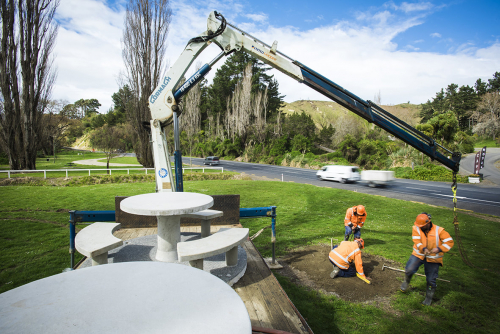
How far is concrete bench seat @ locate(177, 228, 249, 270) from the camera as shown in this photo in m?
3.12

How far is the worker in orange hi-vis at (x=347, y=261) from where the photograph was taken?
14.8 ft

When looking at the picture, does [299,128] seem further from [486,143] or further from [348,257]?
[348,257]

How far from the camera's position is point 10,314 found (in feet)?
5.09

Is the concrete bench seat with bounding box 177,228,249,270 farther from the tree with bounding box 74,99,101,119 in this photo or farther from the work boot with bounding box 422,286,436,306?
the tree with bounding box 74,99,101,119

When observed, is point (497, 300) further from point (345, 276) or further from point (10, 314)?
point (10, 314)

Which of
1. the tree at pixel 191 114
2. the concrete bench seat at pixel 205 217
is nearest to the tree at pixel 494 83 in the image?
the tree at pixel 191 114

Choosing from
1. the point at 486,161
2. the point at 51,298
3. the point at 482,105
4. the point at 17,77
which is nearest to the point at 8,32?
the point at 17,77

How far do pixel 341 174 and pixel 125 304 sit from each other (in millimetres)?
19084

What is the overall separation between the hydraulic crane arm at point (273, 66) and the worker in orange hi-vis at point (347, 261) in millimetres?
2607

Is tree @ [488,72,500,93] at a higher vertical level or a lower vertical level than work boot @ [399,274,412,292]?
higher

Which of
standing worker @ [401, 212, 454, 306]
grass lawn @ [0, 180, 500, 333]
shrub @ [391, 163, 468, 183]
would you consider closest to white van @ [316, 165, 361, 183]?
grass lawn @ [0, 180, 500, 333]

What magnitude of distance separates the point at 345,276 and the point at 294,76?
4.29 m

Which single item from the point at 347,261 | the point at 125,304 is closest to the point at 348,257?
the point at 347,261

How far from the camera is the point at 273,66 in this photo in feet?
18.8
